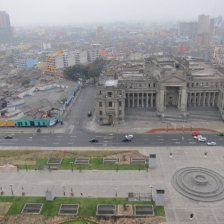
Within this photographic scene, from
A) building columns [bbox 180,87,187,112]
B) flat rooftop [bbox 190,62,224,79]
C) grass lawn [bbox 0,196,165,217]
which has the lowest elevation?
grass lawn [bbox 0,196,165,217]

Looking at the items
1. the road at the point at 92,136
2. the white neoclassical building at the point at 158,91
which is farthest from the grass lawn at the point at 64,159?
the white neoclassical building at the point at 158,91

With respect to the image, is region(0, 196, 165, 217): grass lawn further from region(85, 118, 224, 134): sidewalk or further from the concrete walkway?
region(85, 118, 224, 134): sidewalk

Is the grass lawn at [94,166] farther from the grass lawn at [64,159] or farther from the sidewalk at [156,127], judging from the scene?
the sidewalk at [156,127]

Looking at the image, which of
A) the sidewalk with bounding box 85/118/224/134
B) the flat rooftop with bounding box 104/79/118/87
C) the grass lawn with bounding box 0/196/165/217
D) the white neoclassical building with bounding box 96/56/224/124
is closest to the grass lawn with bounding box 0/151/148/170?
the grass lawn with bounding box 0/196/165/217

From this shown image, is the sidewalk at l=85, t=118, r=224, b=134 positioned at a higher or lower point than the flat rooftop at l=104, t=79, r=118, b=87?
lower

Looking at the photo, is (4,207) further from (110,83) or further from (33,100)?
(33,100)

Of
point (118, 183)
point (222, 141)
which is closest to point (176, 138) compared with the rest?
point (222, 141)
